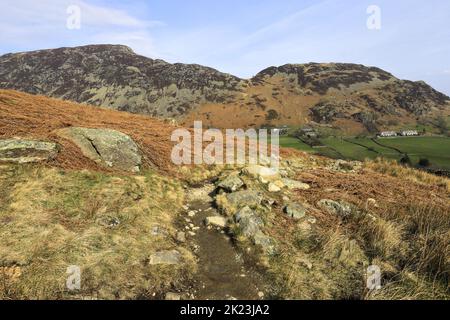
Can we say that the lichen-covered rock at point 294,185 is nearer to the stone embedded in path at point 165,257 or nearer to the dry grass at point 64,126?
the dry grass at point 64,126

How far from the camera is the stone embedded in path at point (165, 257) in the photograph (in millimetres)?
7551

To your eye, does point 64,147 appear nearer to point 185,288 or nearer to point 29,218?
point 29,218

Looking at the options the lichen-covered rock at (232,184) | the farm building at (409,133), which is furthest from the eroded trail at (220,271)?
the farm building at (409,133)

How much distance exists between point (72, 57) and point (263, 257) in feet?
607

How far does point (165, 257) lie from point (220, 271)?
132 cm

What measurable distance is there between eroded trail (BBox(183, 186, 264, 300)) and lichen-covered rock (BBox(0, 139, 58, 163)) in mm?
5756

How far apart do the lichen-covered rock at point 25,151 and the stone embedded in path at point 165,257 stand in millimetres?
5982

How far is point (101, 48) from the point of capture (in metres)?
184

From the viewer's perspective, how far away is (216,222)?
32.0ft

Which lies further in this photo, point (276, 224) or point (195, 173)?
point (195, 173)

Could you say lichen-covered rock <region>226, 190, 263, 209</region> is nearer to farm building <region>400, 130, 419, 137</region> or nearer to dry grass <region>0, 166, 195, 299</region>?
dry grass <region>0, 166, 195, 299</region>

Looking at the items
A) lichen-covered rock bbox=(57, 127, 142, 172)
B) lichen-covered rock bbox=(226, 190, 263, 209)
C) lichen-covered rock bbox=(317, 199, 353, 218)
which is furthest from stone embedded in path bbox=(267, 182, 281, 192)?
lichen-covered rock bbox=(57, 127, 142, 172)

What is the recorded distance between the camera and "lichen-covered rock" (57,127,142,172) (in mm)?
12188

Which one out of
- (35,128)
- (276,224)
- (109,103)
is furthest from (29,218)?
(109,103)
